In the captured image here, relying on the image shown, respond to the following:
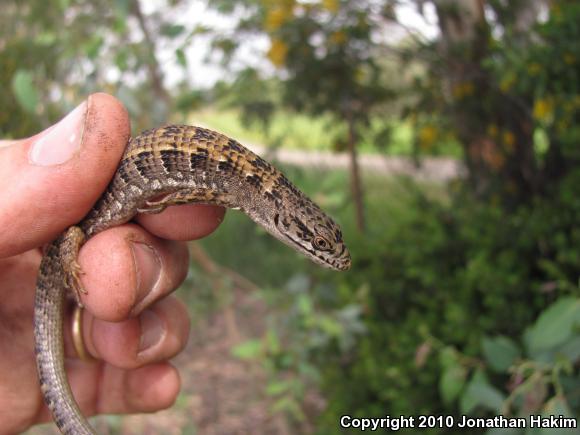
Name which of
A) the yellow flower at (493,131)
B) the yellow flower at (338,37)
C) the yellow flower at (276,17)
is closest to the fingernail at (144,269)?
the yellow flower at (276,17)

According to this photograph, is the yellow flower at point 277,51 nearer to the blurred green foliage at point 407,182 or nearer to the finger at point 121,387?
the blurred green foliage at point 407,182

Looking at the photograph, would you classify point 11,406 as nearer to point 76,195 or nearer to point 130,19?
point 76,195

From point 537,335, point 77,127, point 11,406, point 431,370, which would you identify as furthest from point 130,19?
point 537,335

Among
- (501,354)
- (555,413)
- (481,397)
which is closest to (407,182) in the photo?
(501,354)

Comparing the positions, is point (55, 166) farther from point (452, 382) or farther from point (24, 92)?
point (452, 382)

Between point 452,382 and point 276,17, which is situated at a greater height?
point 276,17

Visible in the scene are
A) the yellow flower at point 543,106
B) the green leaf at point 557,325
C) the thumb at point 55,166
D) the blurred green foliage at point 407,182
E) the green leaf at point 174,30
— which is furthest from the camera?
the yellow flower at point 543,106
